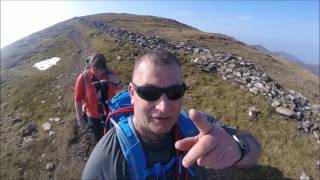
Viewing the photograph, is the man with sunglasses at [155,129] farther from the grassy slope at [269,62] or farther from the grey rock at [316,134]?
the grassy slope at [269,62]

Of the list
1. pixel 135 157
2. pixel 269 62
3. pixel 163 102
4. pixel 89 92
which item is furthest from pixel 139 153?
pixel 269 62

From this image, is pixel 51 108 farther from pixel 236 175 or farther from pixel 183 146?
pixel 183 146

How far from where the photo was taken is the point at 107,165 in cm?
392

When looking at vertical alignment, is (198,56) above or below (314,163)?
below

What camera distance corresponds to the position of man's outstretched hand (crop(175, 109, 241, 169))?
2.96 m

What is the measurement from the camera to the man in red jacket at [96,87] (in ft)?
32.7

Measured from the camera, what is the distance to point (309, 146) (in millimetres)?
13641

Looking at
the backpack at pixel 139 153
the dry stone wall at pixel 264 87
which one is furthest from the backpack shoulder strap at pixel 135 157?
the dry stone wall at pixel 264 87

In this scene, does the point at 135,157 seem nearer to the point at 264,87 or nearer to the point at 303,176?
the point at 303,176

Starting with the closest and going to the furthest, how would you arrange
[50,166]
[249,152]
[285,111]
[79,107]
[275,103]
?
[249,152]
[79,107]
[50,166]
[285,111]
[275,103]

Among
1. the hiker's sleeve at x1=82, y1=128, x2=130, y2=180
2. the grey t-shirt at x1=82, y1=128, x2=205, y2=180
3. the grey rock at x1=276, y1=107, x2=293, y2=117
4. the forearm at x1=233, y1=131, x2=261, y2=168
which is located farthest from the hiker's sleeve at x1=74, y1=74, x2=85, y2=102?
the grey rock at x1=276, y1=107, x2=293, y2=117

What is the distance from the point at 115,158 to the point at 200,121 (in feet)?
4.60

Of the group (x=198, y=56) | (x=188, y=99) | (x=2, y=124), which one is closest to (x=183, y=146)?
(x=188, y=99)

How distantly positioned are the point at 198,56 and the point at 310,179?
16.7m
